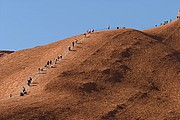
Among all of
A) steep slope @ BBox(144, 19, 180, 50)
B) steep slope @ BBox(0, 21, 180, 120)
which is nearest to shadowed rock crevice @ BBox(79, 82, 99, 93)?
steep slope @ BBox(0, 21, 180, 120)

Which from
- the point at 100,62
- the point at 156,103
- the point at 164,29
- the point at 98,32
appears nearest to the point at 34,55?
the point at 98,32

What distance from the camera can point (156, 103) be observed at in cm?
6594

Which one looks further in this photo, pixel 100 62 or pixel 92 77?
pixel 100 62

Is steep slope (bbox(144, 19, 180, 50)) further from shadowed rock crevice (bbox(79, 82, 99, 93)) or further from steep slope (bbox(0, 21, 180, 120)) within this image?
shadowed rock crevice (bbox(79, 82, 99, 93))

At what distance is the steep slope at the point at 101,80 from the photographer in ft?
199

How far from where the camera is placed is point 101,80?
71.4 m

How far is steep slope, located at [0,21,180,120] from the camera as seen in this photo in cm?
6063

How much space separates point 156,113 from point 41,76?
2293cm

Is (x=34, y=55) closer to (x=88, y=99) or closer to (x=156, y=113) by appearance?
(x=88, y=99)

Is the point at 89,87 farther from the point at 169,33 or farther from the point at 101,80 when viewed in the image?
the point at 169,33

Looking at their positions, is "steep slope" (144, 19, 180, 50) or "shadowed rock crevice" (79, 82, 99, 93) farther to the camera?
"steep slope" (144, 19, 180, 50)

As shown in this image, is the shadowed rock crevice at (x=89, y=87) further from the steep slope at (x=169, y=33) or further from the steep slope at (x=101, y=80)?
the steep slope at (x=169, y=33)

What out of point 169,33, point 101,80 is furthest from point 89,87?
point 169,33

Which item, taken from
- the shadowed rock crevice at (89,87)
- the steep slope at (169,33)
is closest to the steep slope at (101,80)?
the shadowed rock crevice at (89,87)
